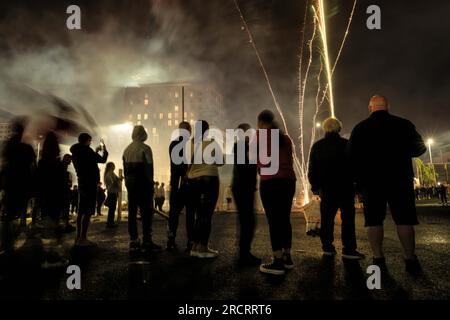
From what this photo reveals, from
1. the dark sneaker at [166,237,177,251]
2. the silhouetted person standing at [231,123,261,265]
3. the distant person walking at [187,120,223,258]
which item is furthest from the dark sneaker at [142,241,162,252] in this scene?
the silhouetted person standing at [231,123,261,265]

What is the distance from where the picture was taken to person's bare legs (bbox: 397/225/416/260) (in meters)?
3.58

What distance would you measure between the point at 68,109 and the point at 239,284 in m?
5.77

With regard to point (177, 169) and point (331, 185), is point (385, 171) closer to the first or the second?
point (331, 185)

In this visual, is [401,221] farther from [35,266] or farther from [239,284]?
[35,266]

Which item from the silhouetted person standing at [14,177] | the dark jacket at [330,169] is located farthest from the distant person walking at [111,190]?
the dark jacket at [330,169]

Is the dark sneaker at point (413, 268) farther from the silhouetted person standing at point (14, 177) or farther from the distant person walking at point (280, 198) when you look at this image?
the silhouetted person standing at point (14, 177)

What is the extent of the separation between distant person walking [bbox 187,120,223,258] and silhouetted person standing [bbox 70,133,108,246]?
212 cm

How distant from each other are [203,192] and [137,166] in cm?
134

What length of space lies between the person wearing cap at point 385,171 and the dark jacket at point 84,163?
4.50 metres

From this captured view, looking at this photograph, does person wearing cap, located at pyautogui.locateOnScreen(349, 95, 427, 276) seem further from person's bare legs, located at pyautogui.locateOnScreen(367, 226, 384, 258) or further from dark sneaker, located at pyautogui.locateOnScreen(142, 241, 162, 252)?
dark sneaker, located at pyautogui.locateOnScreen(142, 241, 162, 252)

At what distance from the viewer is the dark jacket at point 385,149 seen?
384cm

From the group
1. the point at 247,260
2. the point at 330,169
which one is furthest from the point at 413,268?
the point at 247,260

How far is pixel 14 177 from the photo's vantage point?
513 cm
